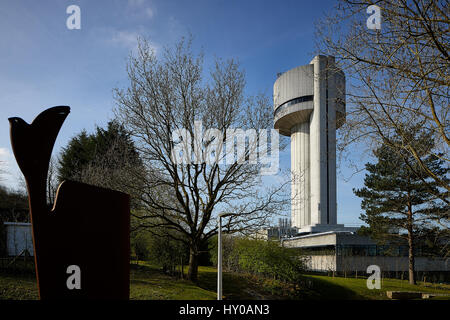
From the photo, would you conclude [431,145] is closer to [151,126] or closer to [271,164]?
[271,164]

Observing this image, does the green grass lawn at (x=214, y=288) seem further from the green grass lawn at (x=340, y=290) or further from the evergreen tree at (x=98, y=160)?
the evergreen tree at (x=98, y=160)

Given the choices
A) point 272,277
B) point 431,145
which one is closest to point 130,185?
point 272,277

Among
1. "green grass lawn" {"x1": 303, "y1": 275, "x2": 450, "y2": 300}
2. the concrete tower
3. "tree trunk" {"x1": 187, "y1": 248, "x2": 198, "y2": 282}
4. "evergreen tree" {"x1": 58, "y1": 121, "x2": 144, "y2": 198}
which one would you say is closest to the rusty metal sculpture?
"evergreen tree" {"x1": 58, "y1": 121, "x2": 144, "y2": 198}

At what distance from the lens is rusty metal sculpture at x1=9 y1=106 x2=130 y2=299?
15.9ft

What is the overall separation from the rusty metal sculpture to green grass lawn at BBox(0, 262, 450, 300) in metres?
6.46

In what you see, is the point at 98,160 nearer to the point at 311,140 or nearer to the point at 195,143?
the point at 195,143

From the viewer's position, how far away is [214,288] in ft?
51.8

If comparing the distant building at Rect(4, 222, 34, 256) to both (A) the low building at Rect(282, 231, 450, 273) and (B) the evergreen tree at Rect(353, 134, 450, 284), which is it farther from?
(B) the evergreen tree at Rect(353, 134, 450, 284)

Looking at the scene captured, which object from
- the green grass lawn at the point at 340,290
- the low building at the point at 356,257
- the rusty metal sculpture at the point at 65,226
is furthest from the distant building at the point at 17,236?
the low building at the point at 356,257

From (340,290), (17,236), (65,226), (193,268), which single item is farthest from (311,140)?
(65,226)

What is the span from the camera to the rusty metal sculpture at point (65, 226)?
15.9ft

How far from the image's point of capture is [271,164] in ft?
46.8
